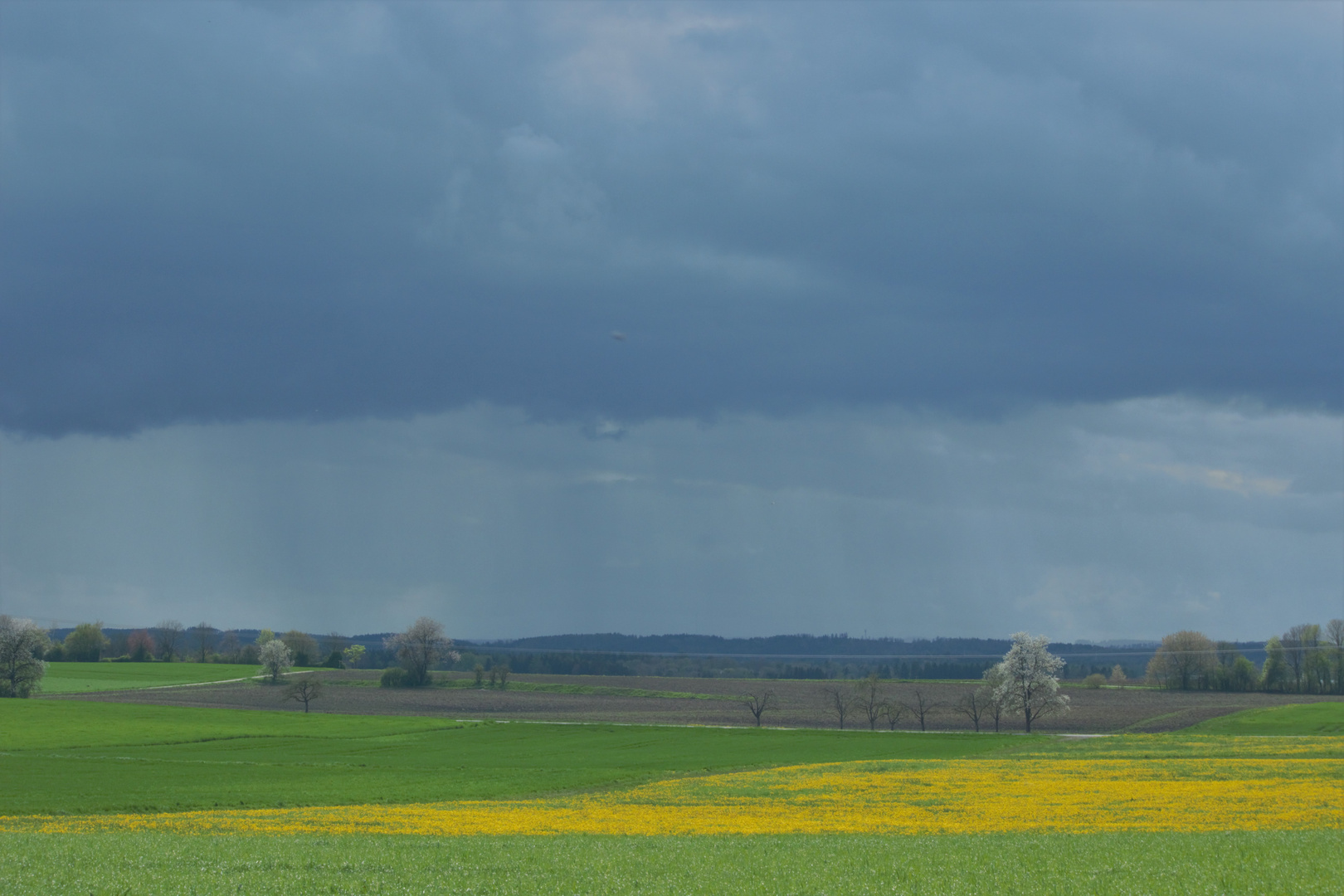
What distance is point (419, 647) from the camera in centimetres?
19500

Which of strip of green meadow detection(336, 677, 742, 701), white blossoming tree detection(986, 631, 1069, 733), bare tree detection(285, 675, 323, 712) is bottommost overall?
strip of green meadow detection(336, 677, 742, 701)

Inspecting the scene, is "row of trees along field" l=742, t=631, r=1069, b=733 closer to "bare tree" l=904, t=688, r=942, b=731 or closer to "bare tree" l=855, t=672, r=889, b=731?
"bare tree" l=855, t=672, r=889, b=731

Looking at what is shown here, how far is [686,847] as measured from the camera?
2661cm

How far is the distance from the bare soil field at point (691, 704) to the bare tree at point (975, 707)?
1.72 m

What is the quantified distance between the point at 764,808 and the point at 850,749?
4819cm

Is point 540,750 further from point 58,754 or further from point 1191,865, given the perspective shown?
point 1191,865

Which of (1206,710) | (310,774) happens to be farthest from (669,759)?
(1206,710)

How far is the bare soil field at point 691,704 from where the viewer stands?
127375 millimetres

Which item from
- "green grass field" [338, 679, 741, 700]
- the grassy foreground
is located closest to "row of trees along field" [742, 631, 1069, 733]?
"green grass field" [338, 679, 741, 700]

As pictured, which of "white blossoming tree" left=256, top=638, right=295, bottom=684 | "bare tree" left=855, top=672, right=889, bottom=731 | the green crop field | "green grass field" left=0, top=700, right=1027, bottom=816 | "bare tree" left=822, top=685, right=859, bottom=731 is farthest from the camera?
"white blossoming tree" left=256, top=638, right=295, bottom=684

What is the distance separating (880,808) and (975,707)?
84.7 metres

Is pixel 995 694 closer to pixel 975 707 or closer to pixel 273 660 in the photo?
pixel 975 707

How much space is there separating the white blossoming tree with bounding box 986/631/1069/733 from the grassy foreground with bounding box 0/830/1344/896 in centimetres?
9773

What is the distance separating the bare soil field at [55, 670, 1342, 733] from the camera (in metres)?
127
